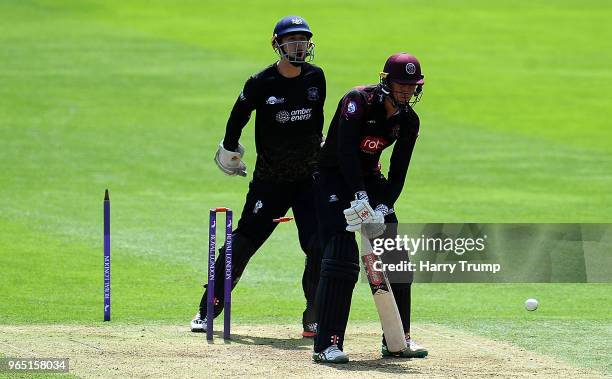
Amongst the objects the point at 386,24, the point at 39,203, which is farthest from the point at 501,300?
the point at 386,24

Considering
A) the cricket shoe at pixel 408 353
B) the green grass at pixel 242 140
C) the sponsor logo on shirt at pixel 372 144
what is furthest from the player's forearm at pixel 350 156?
the green grass at pixel 242 140

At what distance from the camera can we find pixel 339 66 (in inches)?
1160

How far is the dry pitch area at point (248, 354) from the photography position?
8.55 m

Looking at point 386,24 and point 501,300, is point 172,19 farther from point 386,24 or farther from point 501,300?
→ point 501,300

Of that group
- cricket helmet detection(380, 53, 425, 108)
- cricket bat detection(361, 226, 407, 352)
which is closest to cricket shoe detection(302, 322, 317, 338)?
cricket bat detection(361, 226, 407, 352)

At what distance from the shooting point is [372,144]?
920 cm

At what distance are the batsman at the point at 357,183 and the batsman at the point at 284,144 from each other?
911 mm

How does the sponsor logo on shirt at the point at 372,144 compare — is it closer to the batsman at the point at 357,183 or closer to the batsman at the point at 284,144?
the batsman at the point at 357,183

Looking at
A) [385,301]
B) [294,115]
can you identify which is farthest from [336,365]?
[294,115]

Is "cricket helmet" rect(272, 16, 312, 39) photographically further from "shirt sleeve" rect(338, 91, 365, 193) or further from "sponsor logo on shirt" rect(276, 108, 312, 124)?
"shirt sleeve" rect(338, 91, 365, 193)

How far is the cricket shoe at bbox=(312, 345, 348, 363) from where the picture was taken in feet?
29.0

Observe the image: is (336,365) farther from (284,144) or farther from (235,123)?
(235,123)

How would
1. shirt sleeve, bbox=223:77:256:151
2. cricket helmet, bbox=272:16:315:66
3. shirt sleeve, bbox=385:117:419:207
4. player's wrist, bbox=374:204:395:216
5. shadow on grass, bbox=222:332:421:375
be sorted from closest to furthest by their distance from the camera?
shadow on grass, bbox=222:332:421:375, player's wrist, bbox=374:204:395:216, shirt sleeve, bbox=385:117:419:207, cricket helmet, bbox=272:16:315:66, shirt sleeve, bbox=223:77:256:151

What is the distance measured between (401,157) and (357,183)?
1.78 ft
